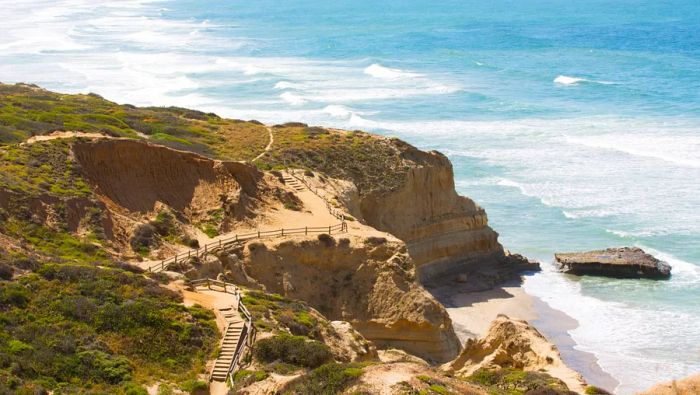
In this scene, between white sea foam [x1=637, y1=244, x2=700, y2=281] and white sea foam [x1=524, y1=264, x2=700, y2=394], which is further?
white sea foam [x1=637, y1=244, x2=700, y2=281]

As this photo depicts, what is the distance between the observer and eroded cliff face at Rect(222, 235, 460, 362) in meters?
37.3

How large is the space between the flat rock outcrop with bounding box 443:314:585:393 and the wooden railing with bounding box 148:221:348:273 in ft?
30.7

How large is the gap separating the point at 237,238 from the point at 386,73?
78363mm

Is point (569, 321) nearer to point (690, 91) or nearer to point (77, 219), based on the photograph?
point (77, 219)

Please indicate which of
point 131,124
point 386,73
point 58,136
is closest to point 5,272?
point 58,136

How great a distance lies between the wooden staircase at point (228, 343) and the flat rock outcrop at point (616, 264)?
26374 millimetres

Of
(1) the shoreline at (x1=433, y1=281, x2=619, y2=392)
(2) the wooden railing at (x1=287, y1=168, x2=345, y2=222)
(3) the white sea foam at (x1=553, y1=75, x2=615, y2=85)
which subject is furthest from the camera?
(3) the white sea foam at (x1=553, y1=75, x2=615, y2=85)

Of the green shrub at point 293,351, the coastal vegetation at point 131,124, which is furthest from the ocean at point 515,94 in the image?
the green shrub at point 293,351

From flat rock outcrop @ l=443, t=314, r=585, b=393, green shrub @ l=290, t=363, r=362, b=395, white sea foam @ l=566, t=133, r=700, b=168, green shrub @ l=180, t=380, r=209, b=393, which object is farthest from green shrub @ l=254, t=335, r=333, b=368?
white sea foam @ l=566, t=133, r=700, b=168

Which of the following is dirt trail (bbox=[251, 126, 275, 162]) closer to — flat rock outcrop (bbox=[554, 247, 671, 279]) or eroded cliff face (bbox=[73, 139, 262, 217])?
eroded cliff face (bbox=[73, 139, 262, 217])

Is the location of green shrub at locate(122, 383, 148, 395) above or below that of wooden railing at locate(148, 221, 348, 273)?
below

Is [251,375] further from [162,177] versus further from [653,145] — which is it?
[653,145]

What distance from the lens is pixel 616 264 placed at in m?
52.4

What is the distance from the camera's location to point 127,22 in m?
171
